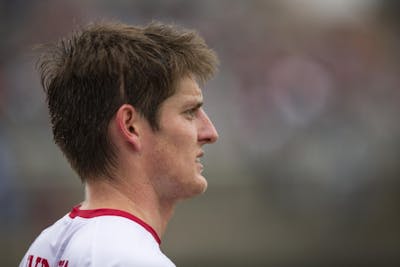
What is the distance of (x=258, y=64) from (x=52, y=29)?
259 centimetres

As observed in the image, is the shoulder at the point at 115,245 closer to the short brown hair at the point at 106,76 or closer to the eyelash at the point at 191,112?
the short brown hair at the point at 106,76

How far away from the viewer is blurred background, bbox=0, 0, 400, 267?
8.76m

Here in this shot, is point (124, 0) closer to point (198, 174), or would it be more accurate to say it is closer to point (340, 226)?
point (340, 226)

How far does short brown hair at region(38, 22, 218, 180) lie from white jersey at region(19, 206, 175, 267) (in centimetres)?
16

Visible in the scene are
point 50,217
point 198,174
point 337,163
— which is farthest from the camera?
point 337,163

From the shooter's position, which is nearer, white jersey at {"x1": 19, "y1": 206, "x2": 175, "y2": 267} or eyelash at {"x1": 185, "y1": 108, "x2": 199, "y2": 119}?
white jersey at {"x1": 19, "y1": 206, "x2": 175, "y2": 267}

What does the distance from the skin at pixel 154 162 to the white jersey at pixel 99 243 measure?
0.19ft

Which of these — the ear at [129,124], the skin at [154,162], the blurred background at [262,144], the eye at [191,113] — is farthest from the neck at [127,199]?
the blurred background at [262,144]

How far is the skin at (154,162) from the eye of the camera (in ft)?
6.40

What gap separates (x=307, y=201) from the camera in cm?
893

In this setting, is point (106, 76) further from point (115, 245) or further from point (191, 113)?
point (115, 245)

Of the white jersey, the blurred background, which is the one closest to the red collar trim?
the white jersey

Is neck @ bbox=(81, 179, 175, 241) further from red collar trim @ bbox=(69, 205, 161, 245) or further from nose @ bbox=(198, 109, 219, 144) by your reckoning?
nose @ bbox=(198, 109, 219, 144)

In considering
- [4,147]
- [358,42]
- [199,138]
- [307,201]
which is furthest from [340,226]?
[199,138]
